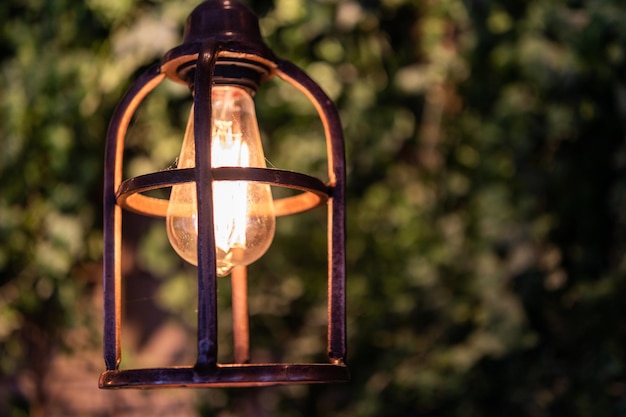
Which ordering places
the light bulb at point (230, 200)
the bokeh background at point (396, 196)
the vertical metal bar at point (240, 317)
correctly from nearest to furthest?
the light bulb at point (230, 200), the vertical metal bar at point (240, 317), the bokeh background at point (396, 196)

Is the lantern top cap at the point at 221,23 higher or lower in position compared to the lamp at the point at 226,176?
higher

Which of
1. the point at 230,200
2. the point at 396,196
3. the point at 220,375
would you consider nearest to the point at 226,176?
the point at 230,200

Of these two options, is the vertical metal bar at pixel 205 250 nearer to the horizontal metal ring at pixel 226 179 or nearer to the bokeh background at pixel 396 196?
the horizontal metal ring at pixel 226 179

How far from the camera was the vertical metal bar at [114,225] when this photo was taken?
108 centimetres

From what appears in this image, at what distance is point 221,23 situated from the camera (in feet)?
3.64

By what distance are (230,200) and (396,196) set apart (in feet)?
2.89

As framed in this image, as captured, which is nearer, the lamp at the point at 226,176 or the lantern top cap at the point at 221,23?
the lamp at the point at 226,176

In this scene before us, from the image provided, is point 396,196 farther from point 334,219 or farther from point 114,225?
point 114,225

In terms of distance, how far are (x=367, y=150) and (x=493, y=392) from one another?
1.94ft

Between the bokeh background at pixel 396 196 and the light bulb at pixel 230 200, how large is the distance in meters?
0.70

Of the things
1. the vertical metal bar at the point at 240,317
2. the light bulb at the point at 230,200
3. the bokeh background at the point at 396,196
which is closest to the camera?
the light bulb at the point at 230,200

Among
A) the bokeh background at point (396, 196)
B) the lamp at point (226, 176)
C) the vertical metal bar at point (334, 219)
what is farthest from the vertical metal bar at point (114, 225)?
the bokeh background at point (396, 196)

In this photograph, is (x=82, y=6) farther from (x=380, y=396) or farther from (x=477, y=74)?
(x=380, y=396)

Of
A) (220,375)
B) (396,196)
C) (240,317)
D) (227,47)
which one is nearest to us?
(220,375)
